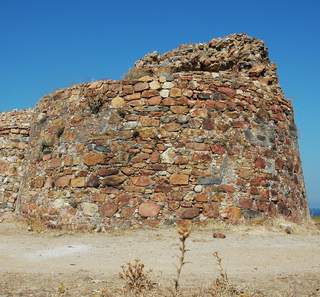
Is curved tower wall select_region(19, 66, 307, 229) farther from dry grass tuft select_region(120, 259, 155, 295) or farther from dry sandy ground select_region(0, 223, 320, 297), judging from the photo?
dry grass tuft select_region(120, 259, 155, 295)

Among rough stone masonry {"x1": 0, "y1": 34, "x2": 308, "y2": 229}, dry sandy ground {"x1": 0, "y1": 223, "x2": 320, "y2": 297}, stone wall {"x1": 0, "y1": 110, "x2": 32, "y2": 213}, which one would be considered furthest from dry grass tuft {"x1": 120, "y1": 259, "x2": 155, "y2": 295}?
stone wall {"x1": 0, "y1": 110, "x2": 32, "y2": 213}

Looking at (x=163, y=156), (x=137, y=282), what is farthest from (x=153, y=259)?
(x=163, y=156)

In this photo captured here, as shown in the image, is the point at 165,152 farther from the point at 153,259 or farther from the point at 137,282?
the point at 137,282

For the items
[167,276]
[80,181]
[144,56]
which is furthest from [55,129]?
[167,276]

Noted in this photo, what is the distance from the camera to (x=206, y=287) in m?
4.90

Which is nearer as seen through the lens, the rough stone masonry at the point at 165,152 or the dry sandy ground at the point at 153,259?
the dry sandy ground at the point at 153,259

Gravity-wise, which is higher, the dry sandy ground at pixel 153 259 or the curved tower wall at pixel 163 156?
the curved tower wall at pixel 163 156

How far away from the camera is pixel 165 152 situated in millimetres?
9812

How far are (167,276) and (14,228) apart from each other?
19.7 feet

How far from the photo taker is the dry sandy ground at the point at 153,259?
512cm

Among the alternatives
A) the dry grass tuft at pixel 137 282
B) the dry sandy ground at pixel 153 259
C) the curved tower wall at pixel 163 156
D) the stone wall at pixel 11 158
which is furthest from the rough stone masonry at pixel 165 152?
the dry grass tuft at pixel 137 282

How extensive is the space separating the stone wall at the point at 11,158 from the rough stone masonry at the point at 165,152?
199 centimetres

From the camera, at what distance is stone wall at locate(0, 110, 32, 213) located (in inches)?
520

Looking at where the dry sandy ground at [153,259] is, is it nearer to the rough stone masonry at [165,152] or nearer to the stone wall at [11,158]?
the rough stone masonry at [165,152]
